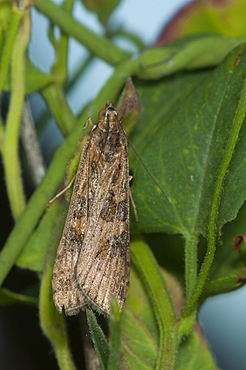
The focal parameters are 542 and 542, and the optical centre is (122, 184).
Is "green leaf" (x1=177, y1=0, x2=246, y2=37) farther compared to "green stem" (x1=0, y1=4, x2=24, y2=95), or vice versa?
"green leaf" (x1=177, y1=0, x2=246, y2=37)

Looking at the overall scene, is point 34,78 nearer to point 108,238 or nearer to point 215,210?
point 108,238

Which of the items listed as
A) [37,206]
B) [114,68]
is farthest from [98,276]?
[114,68]

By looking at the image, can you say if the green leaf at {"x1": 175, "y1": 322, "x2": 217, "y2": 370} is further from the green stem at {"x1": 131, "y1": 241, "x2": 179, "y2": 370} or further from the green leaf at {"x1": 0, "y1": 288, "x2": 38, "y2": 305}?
the green leaf at {"x1": 0, "y1": 288, "x2": 38, "y2": 305}

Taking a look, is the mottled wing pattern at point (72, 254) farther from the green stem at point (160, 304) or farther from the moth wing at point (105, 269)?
the green stem at point (160, 304)

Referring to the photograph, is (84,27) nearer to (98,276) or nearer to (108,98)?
(108,98)

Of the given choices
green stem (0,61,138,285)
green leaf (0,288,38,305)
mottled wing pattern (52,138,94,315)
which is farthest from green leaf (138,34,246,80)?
green leaf (0,288,38,305)
